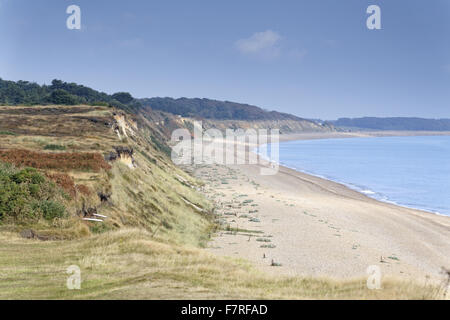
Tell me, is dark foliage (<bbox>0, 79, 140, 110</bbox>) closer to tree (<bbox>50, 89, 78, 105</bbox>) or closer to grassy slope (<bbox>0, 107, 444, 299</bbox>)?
tree (<bbox>50, 89, 78, 105</bbox>)

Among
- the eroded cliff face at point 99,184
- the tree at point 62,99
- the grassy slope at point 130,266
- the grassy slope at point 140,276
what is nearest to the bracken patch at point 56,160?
the eroded cliff face at point 99,184

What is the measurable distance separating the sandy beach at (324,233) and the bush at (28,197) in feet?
26.1

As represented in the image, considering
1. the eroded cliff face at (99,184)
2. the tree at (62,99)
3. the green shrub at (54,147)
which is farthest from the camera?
the tree at (62,99)

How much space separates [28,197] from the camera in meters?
15.1

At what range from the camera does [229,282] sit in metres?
9.54

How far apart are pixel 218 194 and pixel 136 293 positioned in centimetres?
2928

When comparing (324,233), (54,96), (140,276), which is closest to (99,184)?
(140,276)

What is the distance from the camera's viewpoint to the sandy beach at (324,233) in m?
18.6

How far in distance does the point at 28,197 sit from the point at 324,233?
17.8 metres

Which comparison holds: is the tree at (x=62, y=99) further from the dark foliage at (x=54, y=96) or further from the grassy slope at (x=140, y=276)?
the grassy slope at (x=140, y=276)

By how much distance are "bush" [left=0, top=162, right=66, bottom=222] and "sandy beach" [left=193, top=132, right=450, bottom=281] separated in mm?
7959

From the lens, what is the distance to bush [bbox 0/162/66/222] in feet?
46.9

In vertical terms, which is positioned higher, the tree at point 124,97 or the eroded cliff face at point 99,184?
the tree at point 124,97

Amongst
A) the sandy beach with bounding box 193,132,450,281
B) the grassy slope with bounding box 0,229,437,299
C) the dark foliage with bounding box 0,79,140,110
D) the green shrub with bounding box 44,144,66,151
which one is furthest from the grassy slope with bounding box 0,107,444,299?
the dark foliage with bounding box 0,79,140,110
